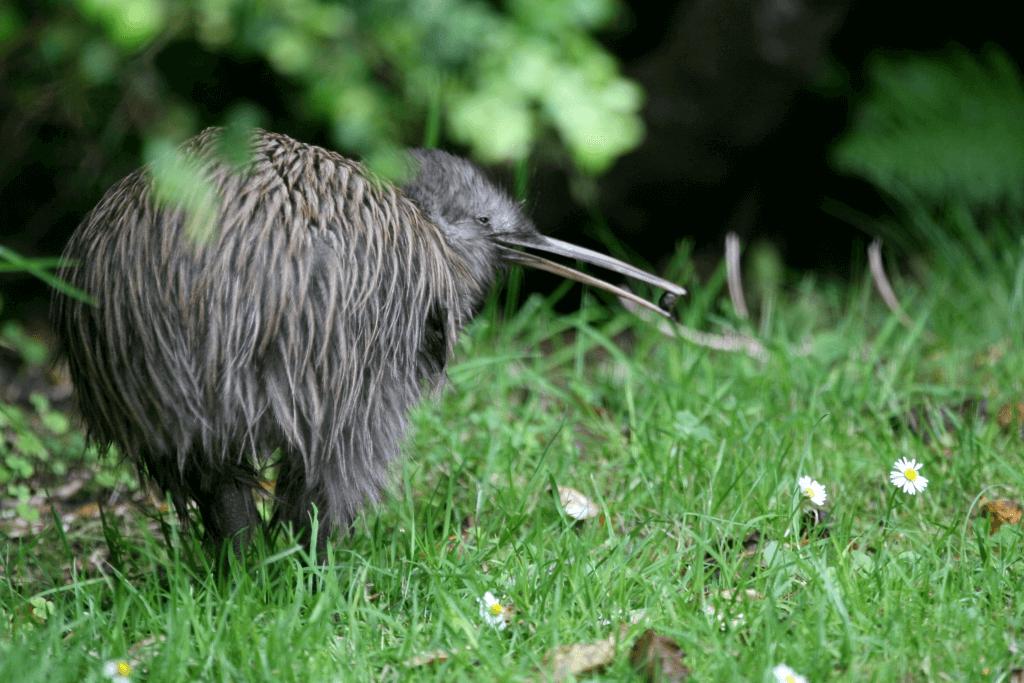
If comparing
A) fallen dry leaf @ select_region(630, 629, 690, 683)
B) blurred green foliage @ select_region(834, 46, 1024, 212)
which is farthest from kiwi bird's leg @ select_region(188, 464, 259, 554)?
blurred green foliage @ select_region(834, 46, 1024, 212)

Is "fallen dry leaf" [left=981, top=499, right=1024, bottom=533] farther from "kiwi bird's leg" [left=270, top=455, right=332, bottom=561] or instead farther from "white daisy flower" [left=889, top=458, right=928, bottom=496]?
"kiwi bird's leg" [left=270, top=455, right=332, bottom=561]

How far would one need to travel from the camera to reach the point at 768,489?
2988 mm

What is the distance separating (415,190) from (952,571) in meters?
1.50

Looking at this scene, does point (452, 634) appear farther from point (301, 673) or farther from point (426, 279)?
point (426, 279)

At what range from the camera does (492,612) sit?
250cm

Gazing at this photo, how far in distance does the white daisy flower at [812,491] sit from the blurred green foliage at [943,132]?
230cm

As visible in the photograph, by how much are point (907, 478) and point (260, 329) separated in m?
1.49

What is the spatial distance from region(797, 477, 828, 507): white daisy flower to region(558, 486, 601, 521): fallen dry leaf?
1.62 ft

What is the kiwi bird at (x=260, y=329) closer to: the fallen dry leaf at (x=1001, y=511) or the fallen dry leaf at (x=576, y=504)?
the fallen dry leaf at (x=576, y=504)

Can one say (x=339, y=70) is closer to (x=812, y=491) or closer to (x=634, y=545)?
(x=634, y=545)

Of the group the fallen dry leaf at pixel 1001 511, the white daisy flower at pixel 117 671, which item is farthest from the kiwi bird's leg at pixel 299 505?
the fallen dry leaf at pixel 1001 511

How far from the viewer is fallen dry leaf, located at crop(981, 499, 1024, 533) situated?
2.98 meters

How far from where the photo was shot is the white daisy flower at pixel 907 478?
113 inches

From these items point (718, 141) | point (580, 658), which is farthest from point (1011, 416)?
point (718, 141)
